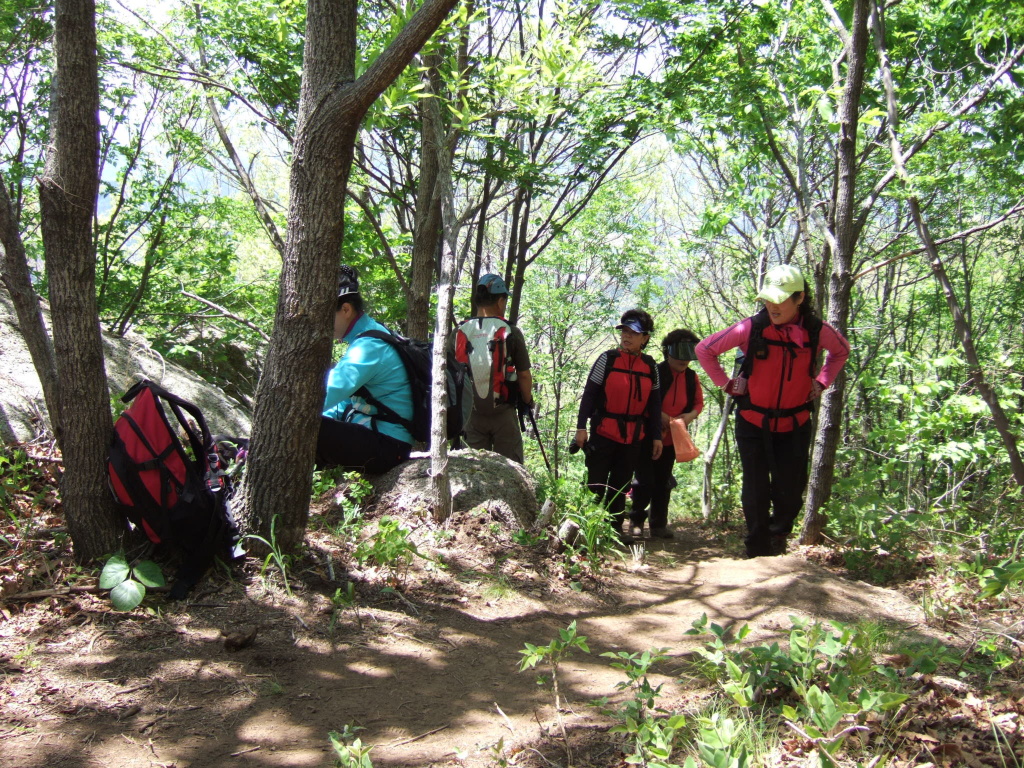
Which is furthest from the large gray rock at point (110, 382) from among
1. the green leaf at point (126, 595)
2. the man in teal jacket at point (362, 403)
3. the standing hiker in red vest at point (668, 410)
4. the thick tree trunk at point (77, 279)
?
the standing hiker in red vest at point (668, 410)

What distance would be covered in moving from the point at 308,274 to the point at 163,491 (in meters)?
1.24

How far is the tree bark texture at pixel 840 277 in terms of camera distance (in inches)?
195

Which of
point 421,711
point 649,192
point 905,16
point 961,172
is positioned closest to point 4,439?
point 421,711

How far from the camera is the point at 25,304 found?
3385 mm

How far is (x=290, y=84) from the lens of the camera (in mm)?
6996

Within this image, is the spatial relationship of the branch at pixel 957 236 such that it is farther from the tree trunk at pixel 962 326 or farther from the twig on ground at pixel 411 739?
the twig on ground at pixel 411 739

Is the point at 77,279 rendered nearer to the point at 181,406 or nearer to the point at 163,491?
the point at 181,406

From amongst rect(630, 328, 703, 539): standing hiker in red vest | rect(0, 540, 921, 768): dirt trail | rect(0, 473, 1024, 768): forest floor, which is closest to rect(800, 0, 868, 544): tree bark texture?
rect(0, 473, 1024, 768): forest floor

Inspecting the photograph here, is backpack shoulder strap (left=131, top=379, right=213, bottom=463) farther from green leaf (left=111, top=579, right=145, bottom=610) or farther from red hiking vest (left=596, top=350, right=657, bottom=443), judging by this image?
red hiking vest (left=596, top=350, right=657, bottom=443)

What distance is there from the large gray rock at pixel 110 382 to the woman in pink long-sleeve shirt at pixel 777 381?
4.02 meters

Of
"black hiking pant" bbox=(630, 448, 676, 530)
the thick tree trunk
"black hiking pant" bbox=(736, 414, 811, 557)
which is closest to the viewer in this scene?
the thick tree trunk

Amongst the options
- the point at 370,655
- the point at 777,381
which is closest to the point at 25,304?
the point at 370,655

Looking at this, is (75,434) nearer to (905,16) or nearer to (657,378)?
(657,378)

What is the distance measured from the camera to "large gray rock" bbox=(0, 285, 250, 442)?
454 centimetres
